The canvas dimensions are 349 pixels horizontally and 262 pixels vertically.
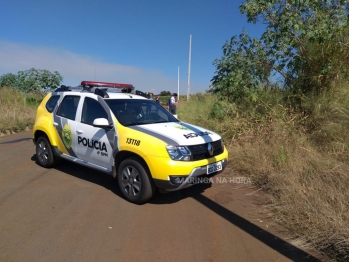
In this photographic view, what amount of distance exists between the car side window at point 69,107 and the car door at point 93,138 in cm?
28

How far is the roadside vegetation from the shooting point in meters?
4.01

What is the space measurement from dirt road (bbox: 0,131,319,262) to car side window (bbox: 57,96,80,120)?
4.12 feet

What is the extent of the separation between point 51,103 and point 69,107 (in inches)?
28.2

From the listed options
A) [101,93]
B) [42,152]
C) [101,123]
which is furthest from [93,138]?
[42,152]

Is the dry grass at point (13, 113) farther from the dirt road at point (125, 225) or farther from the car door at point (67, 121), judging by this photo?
the dirt road at point (125, 225)

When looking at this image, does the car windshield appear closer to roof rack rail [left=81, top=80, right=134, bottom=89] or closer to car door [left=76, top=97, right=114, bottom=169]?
car door [left=76, top=97, right=114, bottom=169]

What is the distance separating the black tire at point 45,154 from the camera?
6031 mm

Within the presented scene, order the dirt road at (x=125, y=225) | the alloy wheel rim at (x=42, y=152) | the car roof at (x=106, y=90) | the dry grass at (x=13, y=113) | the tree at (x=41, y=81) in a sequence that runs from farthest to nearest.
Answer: the tree at (x=41, y=81), the dry grass at (x=13, y=113), the alloy wheel rim at (x=42, y=152), the car roof at (x=106, y=90), the dirt road at (x=125, y=225)

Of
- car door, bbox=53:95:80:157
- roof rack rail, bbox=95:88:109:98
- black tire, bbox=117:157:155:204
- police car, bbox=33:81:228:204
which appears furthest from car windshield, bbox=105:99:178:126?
car door, bbox=53:95:80:157

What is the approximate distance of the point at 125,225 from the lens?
12.3 feet

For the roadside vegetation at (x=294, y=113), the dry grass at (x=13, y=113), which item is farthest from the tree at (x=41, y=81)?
the roadside vegetation at (x=294, y=113)

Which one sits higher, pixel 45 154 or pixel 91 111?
pixel 91 111

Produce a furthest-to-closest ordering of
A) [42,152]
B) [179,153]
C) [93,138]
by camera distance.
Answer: [42,152], [93,138], [179,153]

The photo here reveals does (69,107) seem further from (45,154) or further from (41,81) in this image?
(41,81)
